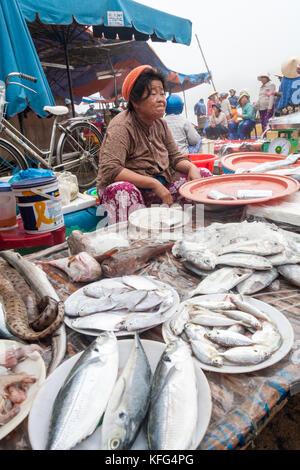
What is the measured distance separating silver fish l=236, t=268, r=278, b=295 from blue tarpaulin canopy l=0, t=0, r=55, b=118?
4.06 metres

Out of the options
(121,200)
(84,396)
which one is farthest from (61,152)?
(84,396)

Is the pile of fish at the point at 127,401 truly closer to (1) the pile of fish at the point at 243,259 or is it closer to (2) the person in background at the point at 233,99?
(1) the pile of fish at the point at 243,259

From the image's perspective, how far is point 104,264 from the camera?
180cm

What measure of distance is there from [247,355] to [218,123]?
1404 centimetres

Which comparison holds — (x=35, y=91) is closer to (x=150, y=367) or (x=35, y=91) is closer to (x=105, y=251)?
(x=105, y=251)

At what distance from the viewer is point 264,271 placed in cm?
164

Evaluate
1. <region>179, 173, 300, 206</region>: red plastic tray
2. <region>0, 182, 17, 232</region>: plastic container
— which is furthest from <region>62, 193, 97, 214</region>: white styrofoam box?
<region>179, 173, 300, 206</region>: red plastic tray

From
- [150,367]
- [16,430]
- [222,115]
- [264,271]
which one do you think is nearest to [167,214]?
[264,271]

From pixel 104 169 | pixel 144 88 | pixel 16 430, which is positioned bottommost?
pixel 16 430

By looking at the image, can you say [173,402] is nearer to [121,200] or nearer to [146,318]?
[146,318]

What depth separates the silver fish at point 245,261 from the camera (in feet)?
5.25

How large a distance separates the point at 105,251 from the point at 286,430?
1578 mm

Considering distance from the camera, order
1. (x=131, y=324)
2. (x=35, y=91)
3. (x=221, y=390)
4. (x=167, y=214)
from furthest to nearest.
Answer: (x=35, y=91) < (x=167, y=214) < (x=131, y=324) < (x=221, y=390)

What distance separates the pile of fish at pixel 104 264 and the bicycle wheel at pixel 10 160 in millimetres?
3319
